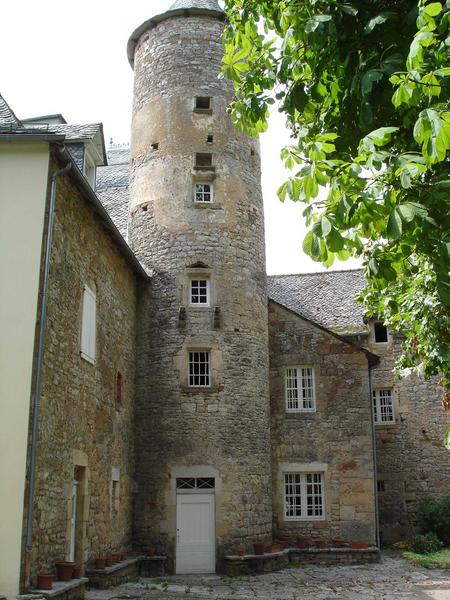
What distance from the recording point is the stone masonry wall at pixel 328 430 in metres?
17.5

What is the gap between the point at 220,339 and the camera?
16.5 meters

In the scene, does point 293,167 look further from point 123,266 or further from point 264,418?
point 264,418

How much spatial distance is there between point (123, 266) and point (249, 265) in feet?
11.3

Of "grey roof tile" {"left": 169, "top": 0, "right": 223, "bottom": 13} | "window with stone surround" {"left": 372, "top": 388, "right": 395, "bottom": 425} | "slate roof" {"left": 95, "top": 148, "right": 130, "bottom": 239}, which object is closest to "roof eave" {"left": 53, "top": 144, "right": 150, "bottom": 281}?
"slate roof" {"left": 95, "top": 148, "right": 130, "bottom": 239}

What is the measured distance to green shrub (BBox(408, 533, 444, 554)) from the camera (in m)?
18.6

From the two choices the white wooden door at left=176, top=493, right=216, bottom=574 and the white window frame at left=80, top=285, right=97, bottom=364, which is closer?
the white window frame at left=80, top=285, right=97, bottom=364

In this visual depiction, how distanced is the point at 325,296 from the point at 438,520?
311 inches

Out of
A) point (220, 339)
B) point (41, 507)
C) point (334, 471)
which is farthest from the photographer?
point (334, 471)

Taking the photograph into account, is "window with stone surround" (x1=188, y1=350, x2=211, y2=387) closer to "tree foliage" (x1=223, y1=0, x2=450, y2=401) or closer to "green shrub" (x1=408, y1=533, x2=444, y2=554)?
"green shrub" (x1=408, y1=533, x2=444, y2=554)

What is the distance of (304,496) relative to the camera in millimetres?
17766

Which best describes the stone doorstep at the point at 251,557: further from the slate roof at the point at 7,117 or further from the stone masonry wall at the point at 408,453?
the slate roof at the point at 7,117

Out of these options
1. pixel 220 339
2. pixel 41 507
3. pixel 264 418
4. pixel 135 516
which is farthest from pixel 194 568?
pixel 41 507

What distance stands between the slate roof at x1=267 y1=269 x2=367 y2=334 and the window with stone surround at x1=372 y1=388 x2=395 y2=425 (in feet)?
7.00

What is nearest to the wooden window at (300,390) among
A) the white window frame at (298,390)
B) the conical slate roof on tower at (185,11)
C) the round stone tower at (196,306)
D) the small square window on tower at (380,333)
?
the white window frame at (298,390)
